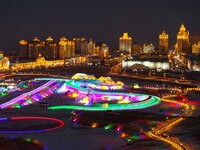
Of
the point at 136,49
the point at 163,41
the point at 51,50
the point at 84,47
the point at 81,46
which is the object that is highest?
the point at 163,41

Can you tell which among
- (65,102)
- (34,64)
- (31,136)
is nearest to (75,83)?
(65,102)

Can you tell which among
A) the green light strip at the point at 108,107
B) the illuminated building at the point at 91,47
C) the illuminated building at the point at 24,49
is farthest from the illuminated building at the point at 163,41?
the green light strip at the point at 108,107

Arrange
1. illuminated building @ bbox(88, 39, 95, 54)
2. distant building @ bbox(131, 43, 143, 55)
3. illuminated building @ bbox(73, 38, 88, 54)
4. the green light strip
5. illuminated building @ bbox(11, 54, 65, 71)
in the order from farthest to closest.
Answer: distant building @ bbox(131, 43, 143, 55) → illuminated building @ bbox(73, 38, 88, 54) → illuminated building @ bbox(88, 39, 95, 54) → illuminated building @ bbox(11, 54, 65, 71) → the green light strip

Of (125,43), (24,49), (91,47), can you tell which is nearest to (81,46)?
(91,47)

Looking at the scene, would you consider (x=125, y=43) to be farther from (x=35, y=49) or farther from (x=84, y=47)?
(x=35, y=49)

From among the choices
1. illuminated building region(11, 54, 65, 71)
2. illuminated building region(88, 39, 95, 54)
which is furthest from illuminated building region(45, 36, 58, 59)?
illuminated building region(88, 39, 95, 54)

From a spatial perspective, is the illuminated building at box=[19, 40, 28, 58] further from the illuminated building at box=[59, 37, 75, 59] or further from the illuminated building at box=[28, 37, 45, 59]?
the illuminated building at box=[59, 37, 75, 59]

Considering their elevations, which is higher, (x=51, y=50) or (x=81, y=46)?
(x=81, y=46)

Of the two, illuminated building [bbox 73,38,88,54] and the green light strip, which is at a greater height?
illuminated building [bbox 73,38,88,54]

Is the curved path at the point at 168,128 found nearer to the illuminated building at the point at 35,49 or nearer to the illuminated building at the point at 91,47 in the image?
the illuminated building at the point at 35,49

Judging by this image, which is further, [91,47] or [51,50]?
[91,47]

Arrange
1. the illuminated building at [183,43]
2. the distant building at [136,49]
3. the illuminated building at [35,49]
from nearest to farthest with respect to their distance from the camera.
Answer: the illuminated building at [35,49]
the illuminated building at [183,43]
the distant building at [136,49]
